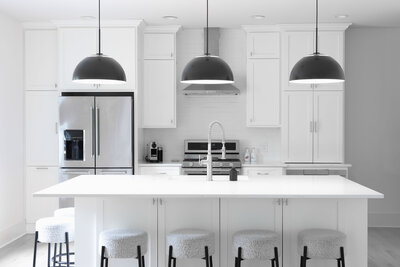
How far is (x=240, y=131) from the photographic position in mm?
7305

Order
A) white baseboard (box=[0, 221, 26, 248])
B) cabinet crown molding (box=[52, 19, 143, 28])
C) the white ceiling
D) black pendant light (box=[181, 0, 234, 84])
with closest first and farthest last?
black pendant light (box=[181, 0, 234, 84]) < the white ceiling < white baseboard (box=[0, 221, 26, 248]) < cabinet crown molding (box=[52, 19, 143, 28])

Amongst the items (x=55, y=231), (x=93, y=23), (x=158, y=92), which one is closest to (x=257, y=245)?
(x=55, y=231)

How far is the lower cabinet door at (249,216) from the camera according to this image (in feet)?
13.8

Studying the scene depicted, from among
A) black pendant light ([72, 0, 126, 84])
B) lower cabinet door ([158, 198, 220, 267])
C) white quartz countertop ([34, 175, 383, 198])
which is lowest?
lower cabinet door ([158, 198, 220, 267])

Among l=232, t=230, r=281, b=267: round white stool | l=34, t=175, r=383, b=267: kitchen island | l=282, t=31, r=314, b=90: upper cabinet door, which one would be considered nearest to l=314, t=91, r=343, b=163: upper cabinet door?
l=282, t=31, r=314, b=90: upper cabinet door

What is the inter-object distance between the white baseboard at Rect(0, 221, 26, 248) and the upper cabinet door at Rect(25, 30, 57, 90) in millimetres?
1742

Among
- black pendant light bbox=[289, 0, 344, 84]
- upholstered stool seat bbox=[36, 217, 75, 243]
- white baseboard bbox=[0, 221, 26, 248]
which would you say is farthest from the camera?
white baseboard bbox=[0, 221, 26, 248]

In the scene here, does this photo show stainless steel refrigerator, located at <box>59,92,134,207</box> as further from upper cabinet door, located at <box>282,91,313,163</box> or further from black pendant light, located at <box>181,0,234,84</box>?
black pendant light, located at <box>181,0,234,84</box>

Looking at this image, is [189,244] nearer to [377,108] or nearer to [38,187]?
[38,187]

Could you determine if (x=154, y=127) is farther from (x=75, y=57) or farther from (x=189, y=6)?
(x=189, y=6)

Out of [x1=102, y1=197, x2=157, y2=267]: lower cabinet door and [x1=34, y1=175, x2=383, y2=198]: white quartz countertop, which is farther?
[x1=102, y1=197, x2=157, y2=267]: lower cabinet door

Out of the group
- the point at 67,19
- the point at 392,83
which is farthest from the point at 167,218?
the point at 392,83

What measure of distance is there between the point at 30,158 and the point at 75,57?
1.42 meters

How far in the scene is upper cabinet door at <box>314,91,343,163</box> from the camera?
6805 millimetres
